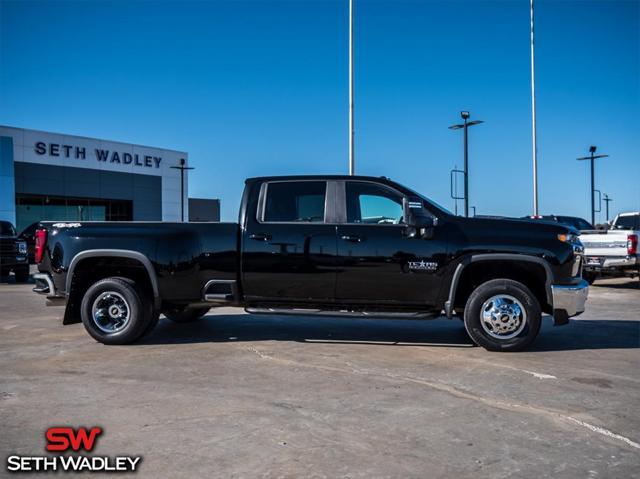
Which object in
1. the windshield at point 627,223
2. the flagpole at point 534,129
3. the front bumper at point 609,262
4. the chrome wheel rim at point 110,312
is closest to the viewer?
the chrome wheel rim at point 110,312

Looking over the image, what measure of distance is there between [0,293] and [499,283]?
1104 cm

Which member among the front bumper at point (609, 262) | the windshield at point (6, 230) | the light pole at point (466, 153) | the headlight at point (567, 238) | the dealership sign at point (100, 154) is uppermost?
the dealership sign at point (100, 154)

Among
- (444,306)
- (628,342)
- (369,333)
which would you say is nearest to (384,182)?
(444,306)

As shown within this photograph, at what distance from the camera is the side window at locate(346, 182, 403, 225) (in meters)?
6.83

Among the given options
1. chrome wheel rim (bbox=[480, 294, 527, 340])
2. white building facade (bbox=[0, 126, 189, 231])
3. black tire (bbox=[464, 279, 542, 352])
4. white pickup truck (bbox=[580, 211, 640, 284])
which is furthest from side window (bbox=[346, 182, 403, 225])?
white building facade (bbox=[0, 126, 189, 231])

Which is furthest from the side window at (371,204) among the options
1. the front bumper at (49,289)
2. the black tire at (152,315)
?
the front bumper at (49,289)

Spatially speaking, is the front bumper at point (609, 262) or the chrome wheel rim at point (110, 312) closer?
the chrome wheel rim at point (110, 312)

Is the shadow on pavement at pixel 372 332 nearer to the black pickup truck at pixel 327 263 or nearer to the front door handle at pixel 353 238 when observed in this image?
the black pickup truck at pixel 327 263

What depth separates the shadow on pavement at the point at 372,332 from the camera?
7145 mm

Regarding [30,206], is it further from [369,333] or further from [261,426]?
[261,426]

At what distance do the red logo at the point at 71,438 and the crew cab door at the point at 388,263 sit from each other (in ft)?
11.0

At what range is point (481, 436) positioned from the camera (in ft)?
12.6

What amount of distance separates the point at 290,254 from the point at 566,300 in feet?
9.93

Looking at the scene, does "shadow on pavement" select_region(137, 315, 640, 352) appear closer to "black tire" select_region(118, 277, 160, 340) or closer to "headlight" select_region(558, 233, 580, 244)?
"black tire" select_region(118, 277, 160, 340)
